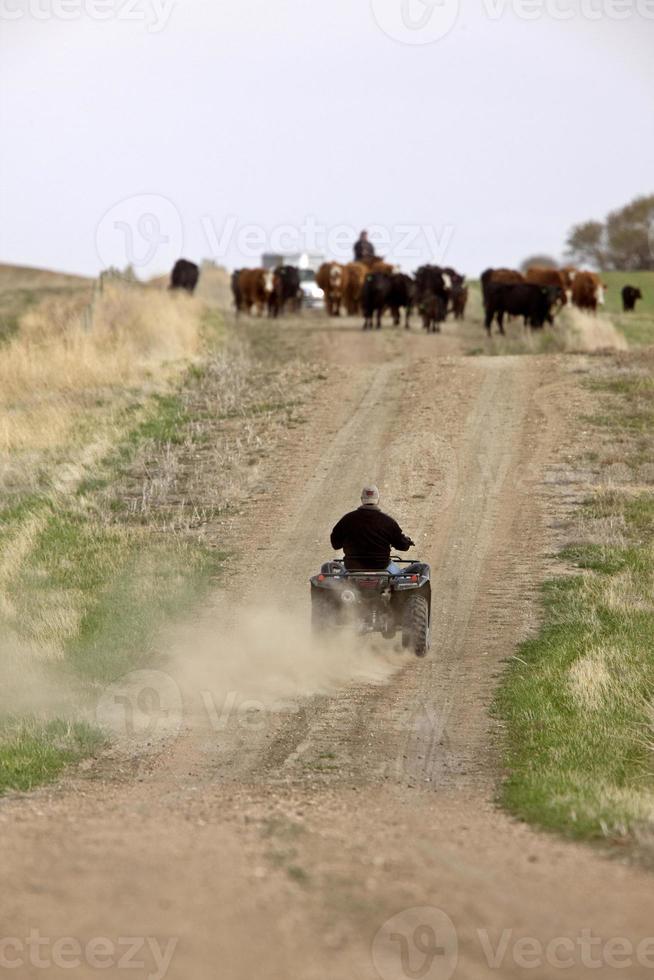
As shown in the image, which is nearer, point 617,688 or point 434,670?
point 617,688

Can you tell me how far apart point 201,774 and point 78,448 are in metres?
13.1

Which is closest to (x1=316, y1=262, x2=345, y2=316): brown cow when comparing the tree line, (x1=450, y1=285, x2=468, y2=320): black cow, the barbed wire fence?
(x1=450, y1=285, x2=468, y2=320): black cow

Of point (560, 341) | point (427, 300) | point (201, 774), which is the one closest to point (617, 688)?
point (201, 774)

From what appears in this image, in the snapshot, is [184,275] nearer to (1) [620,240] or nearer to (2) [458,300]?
(2) [458,300]

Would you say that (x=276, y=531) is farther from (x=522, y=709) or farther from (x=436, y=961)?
(x=436, y=961)

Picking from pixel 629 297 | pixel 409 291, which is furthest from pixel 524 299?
pixel 629 297

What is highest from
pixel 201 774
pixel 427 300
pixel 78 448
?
pixel 427 300

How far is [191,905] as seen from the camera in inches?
290

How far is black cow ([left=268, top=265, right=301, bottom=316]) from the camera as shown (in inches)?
1559

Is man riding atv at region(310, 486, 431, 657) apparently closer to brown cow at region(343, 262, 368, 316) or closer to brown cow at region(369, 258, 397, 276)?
brown cow at region(369, 258, 397, 276)

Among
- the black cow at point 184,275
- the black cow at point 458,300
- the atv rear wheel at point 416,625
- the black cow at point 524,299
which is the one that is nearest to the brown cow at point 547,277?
the black cow at point 458,300

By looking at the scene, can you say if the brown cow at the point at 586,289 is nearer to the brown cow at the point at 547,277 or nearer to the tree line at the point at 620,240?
the brown cow at the point at 547,277

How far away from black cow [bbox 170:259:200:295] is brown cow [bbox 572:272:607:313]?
38.8 feet

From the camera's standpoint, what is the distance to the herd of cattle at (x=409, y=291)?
34.1 metres
